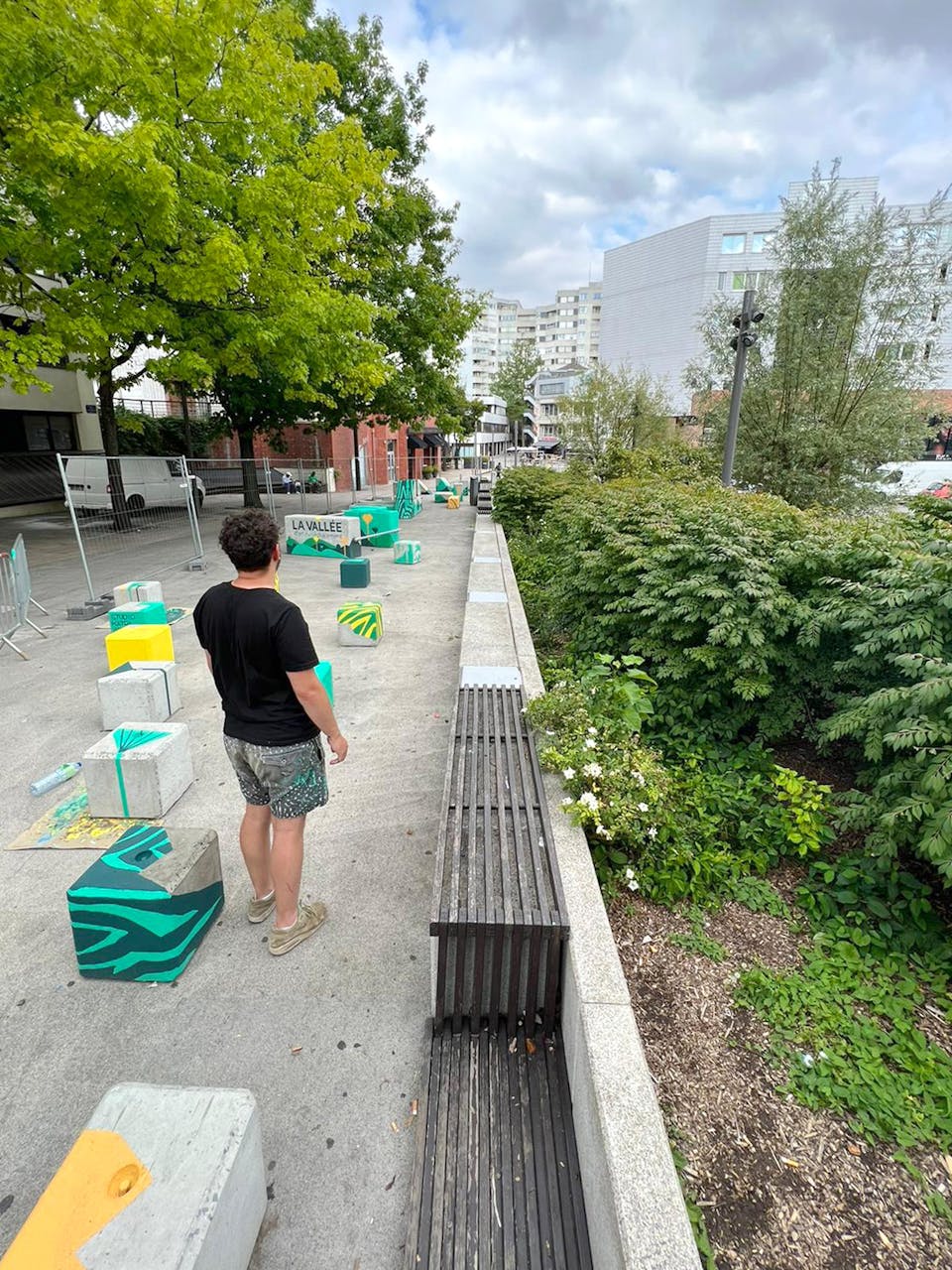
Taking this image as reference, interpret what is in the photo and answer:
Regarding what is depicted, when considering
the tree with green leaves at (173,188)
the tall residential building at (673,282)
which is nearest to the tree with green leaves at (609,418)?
the tree with green leaves at (173,188)

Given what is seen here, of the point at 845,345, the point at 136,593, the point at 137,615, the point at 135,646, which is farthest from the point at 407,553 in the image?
the point at 845,345

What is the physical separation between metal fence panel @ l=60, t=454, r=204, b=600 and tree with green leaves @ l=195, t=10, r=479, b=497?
4.44 meters

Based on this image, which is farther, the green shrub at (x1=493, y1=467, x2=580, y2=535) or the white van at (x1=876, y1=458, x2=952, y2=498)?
the green shrub at (x1=493, y1=467, x2=580, y2=535)

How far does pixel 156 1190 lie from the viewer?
1.54m

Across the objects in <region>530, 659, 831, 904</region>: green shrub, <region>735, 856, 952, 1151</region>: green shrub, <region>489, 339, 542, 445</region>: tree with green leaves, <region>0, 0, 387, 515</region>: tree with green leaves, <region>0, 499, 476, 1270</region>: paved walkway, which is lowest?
<region>0, 499, 476, 1270</region>: paved walkway

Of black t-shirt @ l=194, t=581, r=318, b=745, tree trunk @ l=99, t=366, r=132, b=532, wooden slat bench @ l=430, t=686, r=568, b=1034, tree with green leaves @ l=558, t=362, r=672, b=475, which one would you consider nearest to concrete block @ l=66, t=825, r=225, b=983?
black t-shirt @ l=194, t=581, r=318, b=745

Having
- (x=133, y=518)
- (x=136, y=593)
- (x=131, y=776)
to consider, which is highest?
(x=133, y=518)

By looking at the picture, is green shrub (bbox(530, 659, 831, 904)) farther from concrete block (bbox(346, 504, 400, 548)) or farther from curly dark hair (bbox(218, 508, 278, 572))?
concrete block (bbox(346, 504, 400, 548))

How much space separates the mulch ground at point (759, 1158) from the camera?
172 cm

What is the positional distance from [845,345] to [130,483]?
44.6 feet

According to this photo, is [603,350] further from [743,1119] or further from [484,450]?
[743,1119]

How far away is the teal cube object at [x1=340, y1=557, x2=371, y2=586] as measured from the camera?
33.6 feet

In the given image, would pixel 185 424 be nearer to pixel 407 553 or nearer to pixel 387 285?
pixel 387 285

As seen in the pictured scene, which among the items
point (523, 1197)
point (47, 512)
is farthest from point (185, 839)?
point (47, 512)
